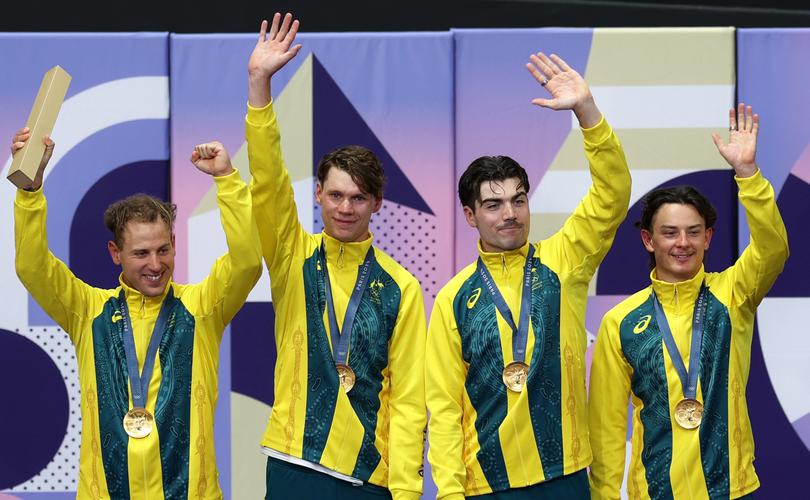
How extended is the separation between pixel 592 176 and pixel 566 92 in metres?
0.28

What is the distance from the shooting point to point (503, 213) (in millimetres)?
3729

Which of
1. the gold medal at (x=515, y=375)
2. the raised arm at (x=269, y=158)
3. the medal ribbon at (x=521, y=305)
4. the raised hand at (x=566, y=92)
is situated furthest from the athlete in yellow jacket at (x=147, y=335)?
the raised hand at (x=566, y=92)

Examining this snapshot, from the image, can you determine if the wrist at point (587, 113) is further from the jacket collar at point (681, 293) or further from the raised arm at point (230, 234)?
the raised arm at point (230, 234)

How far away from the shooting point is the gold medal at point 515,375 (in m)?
3.64

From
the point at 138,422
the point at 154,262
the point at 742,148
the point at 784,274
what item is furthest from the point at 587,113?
the point at 784,274

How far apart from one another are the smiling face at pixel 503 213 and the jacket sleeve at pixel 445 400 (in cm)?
25

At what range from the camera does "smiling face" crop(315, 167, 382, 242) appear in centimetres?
376

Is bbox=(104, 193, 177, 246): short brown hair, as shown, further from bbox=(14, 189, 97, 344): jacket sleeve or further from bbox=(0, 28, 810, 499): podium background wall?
bbox=(0, 28, 810, 499): podium background wall

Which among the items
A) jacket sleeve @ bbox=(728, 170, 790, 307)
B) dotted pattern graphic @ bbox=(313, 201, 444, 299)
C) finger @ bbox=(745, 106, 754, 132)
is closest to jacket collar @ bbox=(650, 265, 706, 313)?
jacket sleeve @ bbox=(728, 170, 790, 307)

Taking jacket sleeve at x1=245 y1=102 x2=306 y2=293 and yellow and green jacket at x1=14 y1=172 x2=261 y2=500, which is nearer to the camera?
yellow and green jacket at x1=14 y1=172 x2=261 y2=500

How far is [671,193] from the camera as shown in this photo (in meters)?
3.94

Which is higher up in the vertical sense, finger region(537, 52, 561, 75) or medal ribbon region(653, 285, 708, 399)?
finger region(537, 52, 561, 75)

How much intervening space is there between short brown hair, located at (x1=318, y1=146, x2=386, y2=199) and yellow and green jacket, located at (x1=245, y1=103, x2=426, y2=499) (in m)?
0.16

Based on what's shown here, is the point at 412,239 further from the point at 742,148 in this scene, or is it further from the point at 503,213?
the point at 742,148
